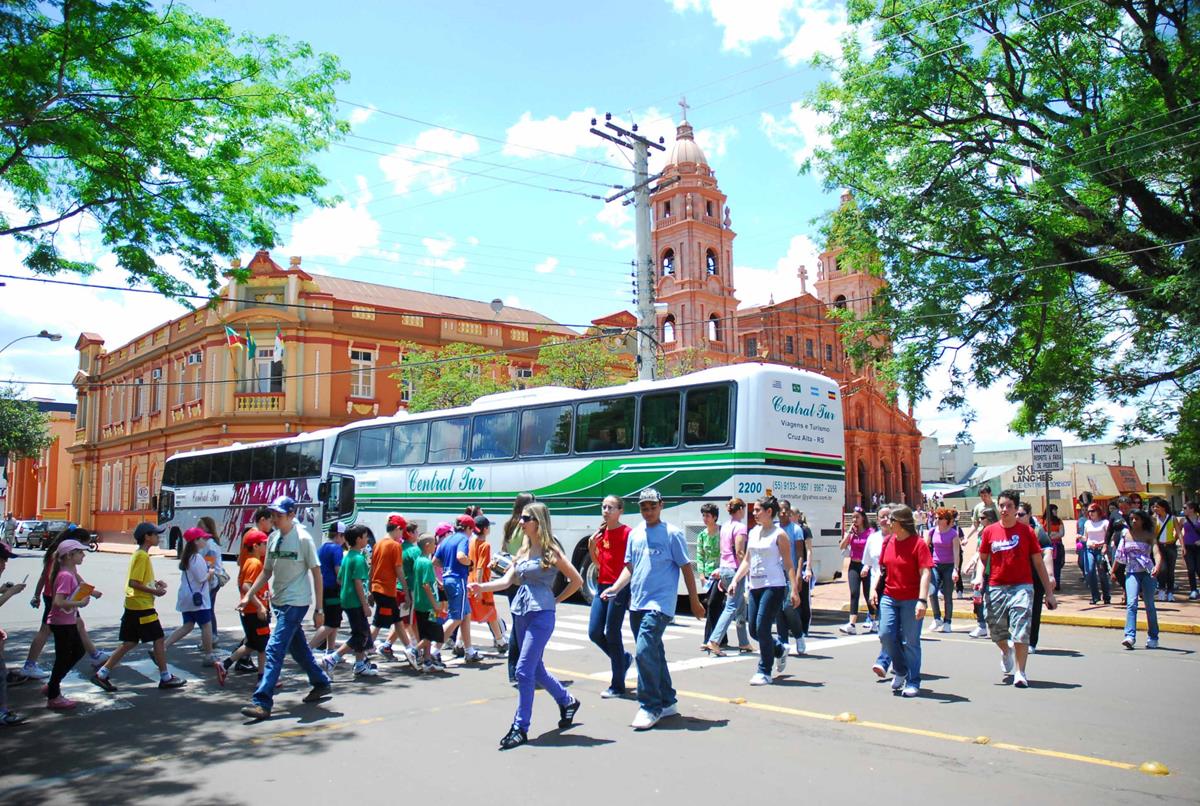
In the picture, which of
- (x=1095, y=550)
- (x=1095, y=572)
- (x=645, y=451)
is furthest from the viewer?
(x=645, y=451)

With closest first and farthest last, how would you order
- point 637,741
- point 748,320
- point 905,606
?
1. point 637,741
2. point 905,606
3. point 748,320

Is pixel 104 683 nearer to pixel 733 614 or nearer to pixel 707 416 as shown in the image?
pixel 733 614

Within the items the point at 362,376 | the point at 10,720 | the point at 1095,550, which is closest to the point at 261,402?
the point at 362,376

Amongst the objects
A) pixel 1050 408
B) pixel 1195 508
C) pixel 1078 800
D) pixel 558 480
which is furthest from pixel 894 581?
pixel 1050 408

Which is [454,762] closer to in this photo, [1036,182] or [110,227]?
[110,227]

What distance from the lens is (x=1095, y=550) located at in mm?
14742

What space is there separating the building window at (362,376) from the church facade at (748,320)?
48.4 feet

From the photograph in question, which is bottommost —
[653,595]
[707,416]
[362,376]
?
[653,595]

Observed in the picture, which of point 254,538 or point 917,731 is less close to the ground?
point 254,538

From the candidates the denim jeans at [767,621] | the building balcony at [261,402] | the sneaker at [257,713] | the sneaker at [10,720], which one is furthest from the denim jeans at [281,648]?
the building balcony at [261,402]

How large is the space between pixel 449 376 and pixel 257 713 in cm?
2974

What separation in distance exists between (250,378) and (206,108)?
2930 centimetres

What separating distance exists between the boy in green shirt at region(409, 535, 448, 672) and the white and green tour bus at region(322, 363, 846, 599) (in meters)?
4.47

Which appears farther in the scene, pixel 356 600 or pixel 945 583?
pixel 945 583
